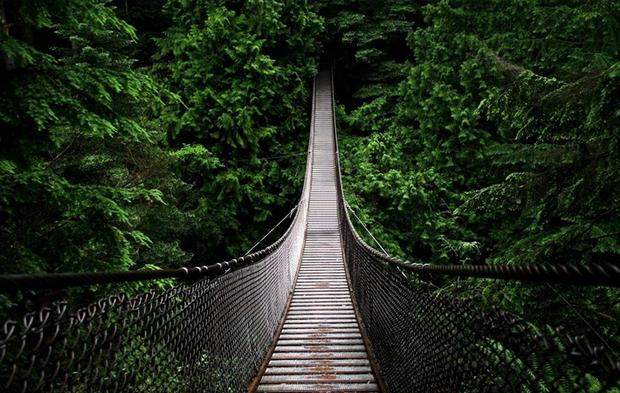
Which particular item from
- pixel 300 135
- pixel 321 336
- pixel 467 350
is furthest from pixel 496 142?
pixel 467 350

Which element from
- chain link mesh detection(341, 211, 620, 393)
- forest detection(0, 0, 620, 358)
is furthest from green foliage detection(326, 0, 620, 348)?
chain link mesh detection(341, 211, 620, 393)

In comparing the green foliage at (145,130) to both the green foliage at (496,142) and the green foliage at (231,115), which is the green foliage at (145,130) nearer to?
the green foliage at (231,115)

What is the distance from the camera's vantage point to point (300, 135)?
14.3m

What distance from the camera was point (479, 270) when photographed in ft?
4.20

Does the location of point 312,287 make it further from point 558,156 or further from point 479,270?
point 479,270

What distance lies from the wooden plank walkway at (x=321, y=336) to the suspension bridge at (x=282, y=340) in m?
0.02

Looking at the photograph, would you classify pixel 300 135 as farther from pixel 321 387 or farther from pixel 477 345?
pixel 477 345

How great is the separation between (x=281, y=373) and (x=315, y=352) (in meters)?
0.56

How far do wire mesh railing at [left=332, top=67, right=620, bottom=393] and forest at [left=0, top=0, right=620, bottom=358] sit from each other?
70 centimetres

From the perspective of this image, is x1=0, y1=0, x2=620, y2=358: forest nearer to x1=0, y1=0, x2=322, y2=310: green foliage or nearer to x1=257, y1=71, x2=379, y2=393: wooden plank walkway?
x1=0, y1=0, x2=322, y2=310: green foliage

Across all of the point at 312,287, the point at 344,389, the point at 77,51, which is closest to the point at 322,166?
the point at 312,287

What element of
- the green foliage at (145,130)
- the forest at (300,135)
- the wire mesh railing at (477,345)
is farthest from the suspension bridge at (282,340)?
the green foliage at (145,130)

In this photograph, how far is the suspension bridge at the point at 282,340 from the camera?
892 mm

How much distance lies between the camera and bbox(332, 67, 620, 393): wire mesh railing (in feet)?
2.70
